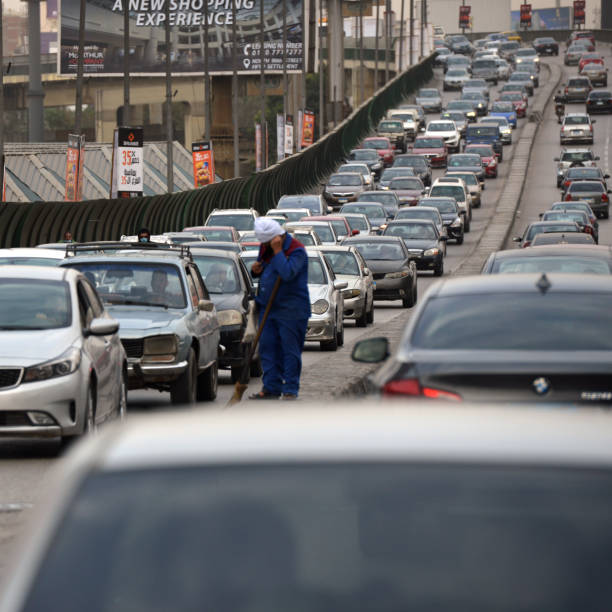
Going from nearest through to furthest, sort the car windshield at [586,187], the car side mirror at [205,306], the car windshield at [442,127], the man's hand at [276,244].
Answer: the man's hand at [276,244] < the car side mirror at [205,306] < the car windshield at [586,187] < the car windshield at [442,127]

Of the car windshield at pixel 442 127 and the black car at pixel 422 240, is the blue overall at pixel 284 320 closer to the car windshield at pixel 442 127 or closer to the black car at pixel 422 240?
the black car at pixel 422 240

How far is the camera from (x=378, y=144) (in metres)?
87.0

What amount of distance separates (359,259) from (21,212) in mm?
8436

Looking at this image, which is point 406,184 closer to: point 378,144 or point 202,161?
point 202,161

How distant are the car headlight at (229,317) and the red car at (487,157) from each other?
62.7 metres

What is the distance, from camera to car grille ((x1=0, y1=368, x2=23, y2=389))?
12.5m

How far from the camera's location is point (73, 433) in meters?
12.6

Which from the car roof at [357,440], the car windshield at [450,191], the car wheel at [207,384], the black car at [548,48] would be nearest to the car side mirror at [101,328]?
the car wheel at [207,384]

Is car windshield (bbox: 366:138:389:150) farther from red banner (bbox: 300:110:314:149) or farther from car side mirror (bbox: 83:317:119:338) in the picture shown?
car side mirror (bbox: 83:317:119:338)

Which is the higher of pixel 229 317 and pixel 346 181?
pixel 229 317

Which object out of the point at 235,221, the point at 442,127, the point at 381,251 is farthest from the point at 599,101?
the point at 381,251

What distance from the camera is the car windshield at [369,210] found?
177 ft

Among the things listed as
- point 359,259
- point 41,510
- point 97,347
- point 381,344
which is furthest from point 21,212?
point 41,510

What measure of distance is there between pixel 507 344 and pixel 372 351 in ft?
3.29
